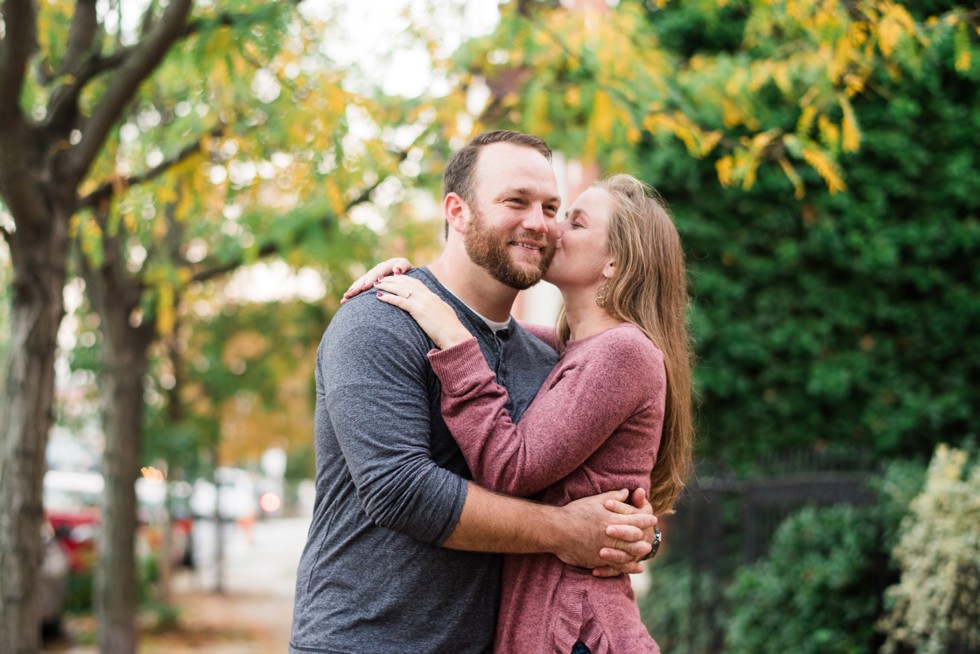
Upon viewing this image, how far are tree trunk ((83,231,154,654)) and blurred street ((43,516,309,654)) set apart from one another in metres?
2.64

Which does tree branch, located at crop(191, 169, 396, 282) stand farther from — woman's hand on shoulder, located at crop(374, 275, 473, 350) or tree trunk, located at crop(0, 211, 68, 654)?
woman's hand on shoulder, located at crop(374, 275, 473, 350)

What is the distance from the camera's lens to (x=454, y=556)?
112 inches

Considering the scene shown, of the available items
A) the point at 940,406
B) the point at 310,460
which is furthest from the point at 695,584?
the point at 310,460

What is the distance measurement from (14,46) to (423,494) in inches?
108

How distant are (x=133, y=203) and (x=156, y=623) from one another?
9.13 meters

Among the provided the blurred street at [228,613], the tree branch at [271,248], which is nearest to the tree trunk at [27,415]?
the tree branch at [271,248]

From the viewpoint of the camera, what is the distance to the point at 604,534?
9.23 ft

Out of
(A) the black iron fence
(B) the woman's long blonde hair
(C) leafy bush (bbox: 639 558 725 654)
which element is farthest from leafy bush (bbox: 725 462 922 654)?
(B) the woman's long blonde hair

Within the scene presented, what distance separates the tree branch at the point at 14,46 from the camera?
4047mm

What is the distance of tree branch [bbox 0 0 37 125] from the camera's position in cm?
405

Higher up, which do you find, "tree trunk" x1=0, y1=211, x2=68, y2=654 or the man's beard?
the man's beard

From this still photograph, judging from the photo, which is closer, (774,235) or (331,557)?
(331,557)

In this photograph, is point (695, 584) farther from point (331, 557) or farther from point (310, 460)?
point (310, 460)

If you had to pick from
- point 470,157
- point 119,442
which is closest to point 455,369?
point 470,157
